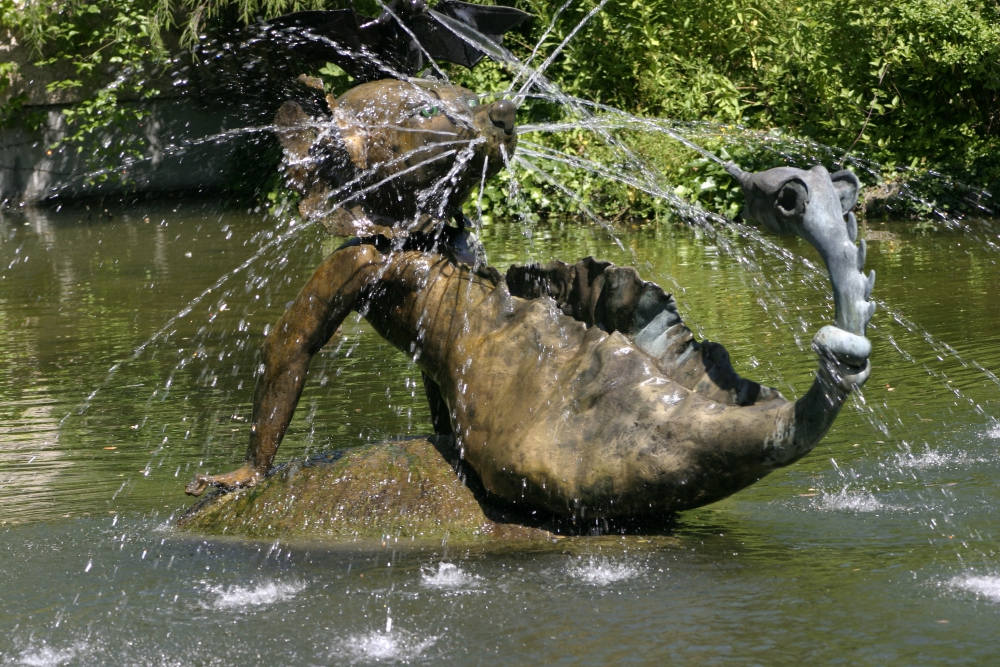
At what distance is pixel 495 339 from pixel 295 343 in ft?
2.30

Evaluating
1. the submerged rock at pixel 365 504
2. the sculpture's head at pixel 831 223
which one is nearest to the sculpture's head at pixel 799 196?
the sculpture's head at pixel 831 223

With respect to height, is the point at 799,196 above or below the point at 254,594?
above

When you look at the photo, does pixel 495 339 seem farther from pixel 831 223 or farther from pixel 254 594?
pixel 831 223

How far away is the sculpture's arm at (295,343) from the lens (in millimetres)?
4355

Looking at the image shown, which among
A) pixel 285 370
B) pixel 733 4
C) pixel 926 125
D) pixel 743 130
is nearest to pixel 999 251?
pixel 926 125

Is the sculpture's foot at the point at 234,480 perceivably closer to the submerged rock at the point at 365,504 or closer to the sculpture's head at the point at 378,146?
the submerged rock at the point at 365,504

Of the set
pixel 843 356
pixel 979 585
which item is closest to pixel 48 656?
pixel 843 356

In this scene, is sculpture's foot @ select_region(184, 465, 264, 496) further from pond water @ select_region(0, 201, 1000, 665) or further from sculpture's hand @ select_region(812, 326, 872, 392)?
sculpture's hand @ select_region(812, 326, 872, 392)

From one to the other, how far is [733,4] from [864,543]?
14262 mm

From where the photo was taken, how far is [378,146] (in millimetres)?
4328

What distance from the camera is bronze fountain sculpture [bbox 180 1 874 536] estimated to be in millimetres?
3881

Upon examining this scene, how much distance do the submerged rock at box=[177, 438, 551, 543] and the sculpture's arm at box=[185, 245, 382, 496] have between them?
112mm

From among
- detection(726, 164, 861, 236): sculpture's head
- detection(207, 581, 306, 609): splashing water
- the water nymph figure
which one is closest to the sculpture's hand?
the water nymph figure

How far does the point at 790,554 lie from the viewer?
4.07 meters
